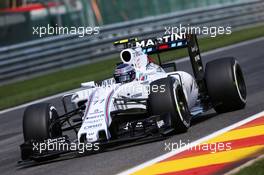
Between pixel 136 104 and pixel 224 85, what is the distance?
1502mm

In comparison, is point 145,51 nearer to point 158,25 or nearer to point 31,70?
point 31,70

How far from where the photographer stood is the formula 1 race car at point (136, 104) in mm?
9794

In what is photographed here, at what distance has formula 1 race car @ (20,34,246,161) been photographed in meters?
9.79

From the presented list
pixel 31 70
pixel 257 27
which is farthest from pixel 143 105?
pixel 257 27

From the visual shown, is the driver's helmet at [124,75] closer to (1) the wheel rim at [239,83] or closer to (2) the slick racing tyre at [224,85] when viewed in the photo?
(2) the slick racing tyre at [224,85]

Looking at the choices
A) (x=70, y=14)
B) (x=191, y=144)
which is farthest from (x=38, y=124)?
(x=70, y=14)

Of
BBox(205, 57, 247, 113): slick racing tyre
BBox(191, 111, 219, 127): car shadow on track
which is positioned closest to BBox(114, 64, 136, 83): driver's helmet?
BBox(191, 111, 219, 127): car shadow on track

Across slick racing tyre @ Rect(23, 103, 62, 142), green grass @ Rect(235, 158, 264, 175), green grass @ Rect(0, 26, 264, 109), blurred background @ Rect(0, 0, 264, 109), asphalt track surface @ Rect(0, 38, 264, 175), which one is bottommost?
green grass @ Rect(235, 158, 264, 175)

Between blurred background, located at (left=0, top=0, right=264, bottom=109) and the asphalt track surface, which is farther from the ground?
blurred background, located at (left=0, top=0, right=264, bottom=109)

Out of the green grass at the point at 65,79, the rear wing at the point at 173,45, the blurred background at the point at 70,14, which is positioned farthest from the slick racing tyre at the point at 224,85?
the blurred background at the point at 70,14

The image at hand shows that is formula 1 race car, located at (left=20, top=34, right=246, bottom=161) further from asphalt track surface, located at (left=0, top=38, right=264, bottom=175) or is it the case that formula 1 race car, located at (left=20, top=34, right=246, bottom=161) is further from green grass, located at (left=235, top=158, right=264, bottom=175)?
green grass, located at (left=235, top=158, right=264, bottom=175)

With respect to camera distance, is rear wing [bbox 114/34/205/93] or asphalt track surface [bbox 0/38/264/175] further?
rear wing [bbox 114/34/205/93]

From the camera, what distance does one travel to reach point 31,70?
2380 centimetres

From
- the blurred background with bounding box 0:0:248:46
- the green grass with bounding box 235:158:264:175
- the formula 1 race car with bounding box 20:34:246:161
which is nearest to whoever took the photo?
the green grass with bounding box 235:158:264:175
